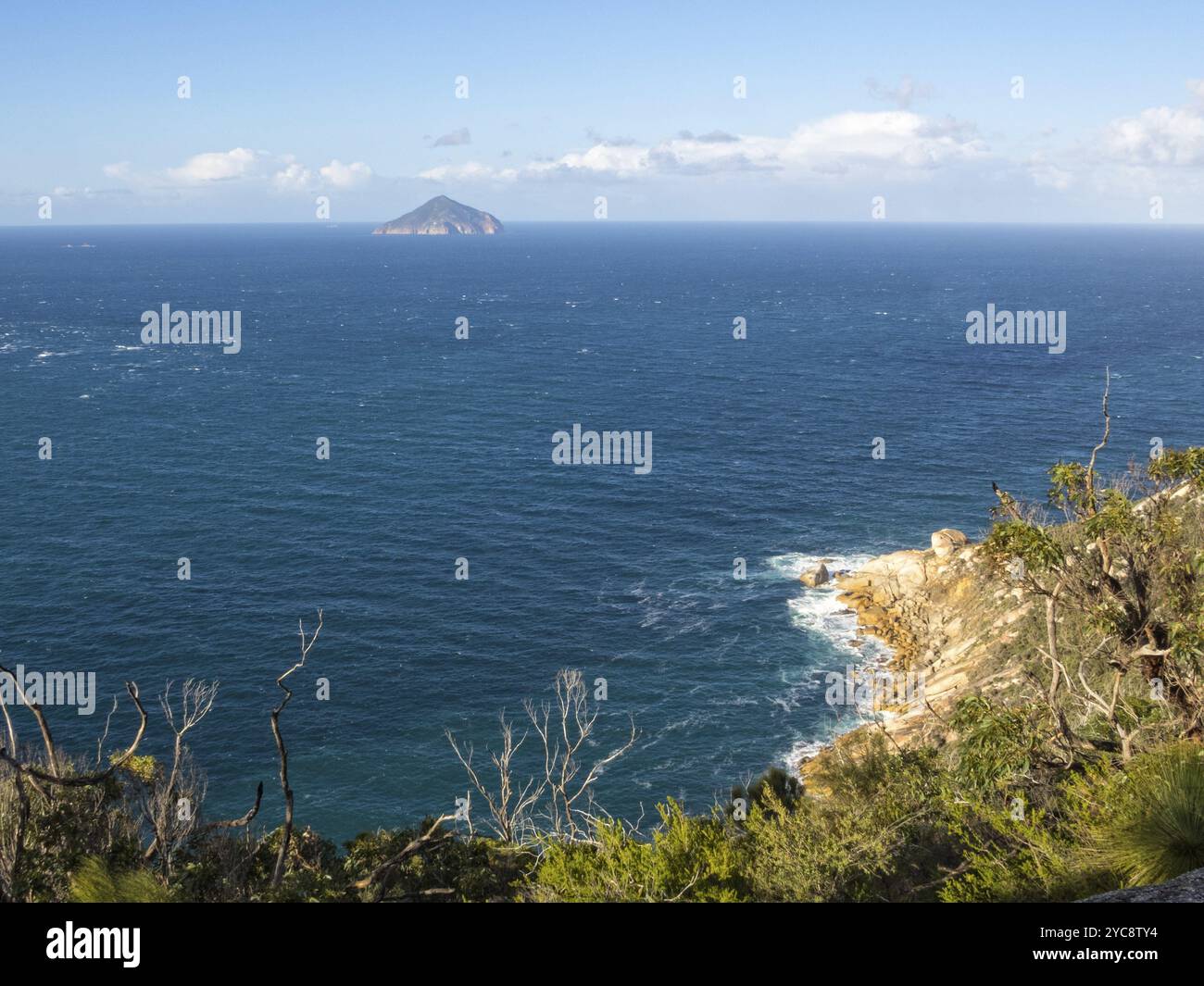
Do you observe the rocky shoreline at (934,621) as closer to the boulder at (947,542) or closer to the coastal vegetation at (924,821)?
the boulder at (947,542)

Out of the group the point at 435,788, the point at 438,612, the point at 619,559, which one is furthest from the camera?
the point at 619,559

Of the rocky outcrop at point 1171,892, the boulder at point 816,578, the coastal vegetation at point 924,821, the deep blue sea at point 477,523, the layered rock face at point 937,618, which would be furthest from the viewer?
the boulder at point 816,578

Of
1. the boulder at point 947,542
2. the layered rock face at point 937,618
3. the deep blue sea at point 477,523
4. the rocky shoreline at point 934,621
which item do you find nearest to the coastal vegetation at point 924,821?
the rocky shoreline at point 934,621

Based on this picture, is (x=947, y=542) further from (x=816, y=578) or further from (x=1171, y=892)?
(x=1171, y=892)

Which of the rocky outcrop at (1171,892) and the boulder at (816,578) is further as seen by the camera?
the boulder at (816,578)

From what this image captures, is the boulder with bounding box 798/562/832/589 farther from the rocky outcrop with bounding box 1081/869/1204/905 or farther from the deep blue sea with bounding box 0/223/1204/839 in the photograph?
the rocky outcrop with bounding box 1081/869/1204/905

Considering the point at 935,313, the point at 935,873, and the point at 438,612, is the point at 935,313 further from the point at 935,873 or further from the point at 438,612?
the point at 935,873
